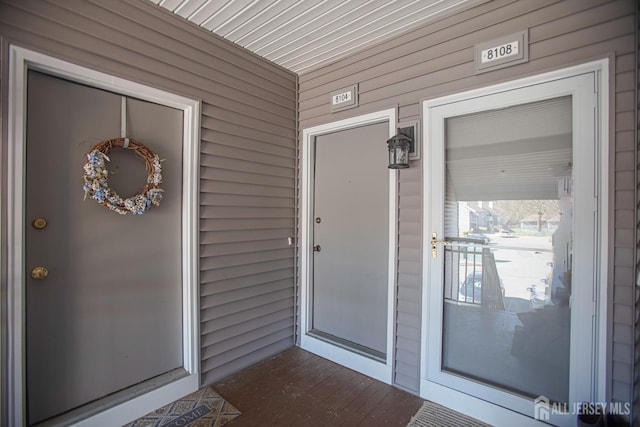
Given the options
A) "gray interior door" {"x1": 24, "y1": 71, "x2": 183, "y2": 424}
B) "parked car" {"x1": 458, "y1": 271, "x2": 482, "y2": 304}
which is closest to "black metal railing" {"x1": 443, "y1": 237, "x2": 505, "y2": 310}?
"parked car" {"x1": 458, "y1": 271, "x2": 482, "y2": 304}

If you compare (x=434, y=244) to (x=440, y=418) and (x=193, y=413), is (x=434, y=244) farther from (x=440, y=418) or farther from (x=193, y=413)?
(x=193, y=413)

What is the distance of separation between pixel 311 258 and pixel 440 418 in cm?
165

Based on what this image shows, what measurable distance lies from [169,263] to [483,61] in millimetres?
2616

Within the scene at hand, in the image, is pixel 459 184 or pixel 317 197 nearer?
pixel 459 184

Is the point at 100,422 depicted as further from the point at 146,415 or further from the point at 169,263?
the point at 169,263

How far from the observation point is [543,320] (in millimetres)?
1888

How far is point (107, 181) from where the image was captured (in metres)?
1.91

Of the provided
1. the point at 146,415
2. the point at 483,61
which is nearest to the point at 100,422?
the point at 146,415

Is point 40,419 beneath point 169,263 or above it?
beneath

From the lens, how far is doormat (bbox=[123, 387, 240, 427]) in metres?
2.00

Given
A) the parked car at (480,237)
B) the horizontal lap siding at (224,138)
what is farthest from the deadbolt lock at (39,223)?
the parked car at (480,237)

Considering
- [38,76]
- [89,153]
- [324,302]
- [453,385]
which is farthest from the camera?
[324,302]

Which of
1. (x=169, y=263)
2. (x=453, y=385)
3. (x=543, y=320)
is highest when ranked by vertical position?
(x=169, y=263)

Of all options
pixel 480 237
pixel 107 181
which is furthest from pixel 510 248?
pixel 107 181
